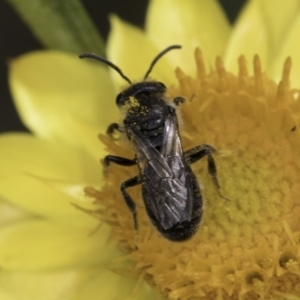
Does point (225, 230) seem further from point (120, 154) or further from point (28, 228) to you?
point (28, 228)

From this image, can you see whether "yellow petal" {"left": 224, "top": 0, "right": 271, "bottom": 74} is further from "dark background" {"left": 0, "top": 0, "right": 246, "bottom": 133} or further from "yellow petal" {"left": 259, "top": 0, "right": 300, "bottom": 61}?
"dark background" {"left": 0, "top": 0, "right": 246, "bottom": 133}

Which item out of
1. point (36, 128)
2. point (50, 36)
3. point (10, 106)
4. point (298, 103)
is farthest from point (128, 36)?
point (10, 106)

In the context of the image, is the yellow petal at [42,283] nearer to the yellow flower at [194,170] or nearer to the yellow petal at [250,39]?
the yellow flower at [194,170]

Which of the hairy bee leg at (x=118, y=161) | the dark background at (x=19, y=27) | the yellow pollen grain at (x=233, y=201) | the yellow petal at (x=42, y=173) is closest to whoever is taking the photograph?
the yellow pollen grain at (x=233, y=201)

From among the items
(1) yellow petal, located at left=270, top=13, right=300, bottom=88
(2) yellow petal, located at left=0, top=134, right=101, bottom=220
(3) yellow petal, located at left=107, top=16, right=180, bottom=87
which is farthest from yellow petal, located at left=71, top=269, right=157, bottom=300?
(1) yellow petal, located at left=270, top=13, right=300, bottom=88

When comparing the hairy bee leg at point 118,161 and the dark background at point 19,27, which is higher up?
the hairy bee leg at point 118,161

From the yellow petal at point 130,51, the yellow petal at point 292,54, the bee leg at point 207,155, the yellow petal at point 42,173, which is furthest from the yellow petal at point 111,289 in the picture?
the yellow petal at point 292,54

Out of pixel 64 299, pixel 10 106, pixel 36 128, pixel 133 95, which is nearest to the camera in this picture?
pixel 133 95

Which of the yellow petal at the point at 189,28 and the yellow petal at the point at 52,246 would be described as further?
the yellow petal at the point at 189,28
